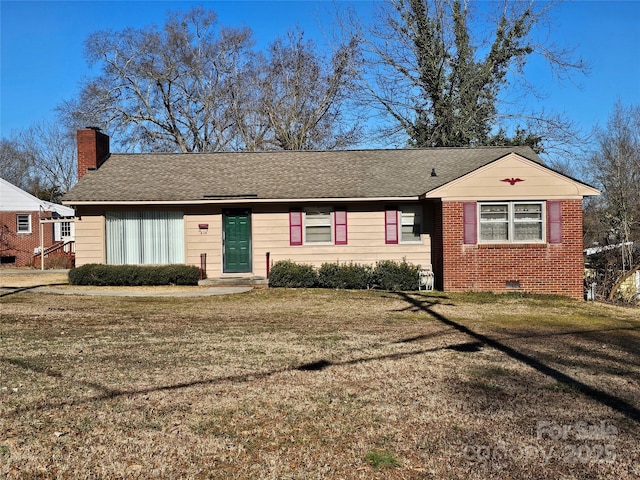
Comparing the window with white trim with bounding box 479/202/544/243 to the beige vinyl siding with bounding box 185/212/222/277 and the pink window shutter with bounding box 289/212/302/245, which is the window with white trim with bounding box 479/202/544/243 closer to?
the pink window shutter with bounding box 289/212/302/245

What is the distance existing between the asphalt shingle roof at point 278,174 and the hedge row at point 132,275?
2069 mm

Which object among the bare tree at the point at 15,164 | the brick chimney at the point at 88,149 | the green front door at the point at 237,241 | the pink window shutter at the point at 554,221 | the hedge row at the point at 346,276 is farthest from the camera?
the bare tree at the point at 15,164

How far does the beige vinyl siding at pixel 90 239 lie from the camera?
1820 cm

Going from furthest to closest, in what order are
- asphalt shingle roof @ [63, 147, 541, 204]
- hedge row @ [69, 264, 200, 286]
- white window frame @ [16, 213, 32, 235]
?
white window frame @ [16, 213, 32, 235] → asphalt shingle roof @ [63, 147, 541, 204] → hedge row @ [69, 264, 200, 286]

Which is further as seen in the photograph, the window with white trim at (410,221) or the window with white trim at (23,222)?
the window with white trim at (23,222)

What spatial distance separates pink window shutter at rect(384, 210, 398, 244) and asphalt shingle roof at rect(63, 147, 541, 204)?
0.73 metres

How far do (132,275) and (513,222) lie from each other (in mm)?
10972

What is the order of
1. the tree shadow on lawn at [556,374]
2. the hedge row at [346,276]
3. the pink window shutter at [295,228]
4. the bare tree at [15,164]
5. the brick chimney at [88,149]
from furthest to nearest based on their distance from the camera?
the bare tree at [15,164] < the brick chimney at [88,149] < the pink window shutter at [295,228] < the hedge row at [346,276] < the tree shadow on lawn at [556,374]

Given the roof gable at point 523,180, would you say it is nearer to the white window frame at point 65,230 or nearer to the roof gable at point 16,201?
the roof gable at point 16,201

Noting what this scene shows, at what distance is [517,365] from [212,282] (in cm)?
1156

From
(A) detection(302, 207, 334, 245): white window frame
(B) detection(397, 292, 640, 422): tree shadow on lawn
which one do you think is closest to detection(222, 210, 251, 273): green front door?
(A) detection(302, 207, 334, 245): white window frame

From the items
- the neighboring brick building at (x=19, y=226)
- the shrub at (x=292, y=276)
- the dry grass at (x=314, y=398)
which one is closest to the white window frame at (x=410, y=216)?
the shrub at (x=292, y=276)

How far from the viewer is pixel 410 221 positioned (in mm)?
18422

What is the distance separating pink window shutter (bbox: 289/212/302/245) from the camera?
18.4 meters
